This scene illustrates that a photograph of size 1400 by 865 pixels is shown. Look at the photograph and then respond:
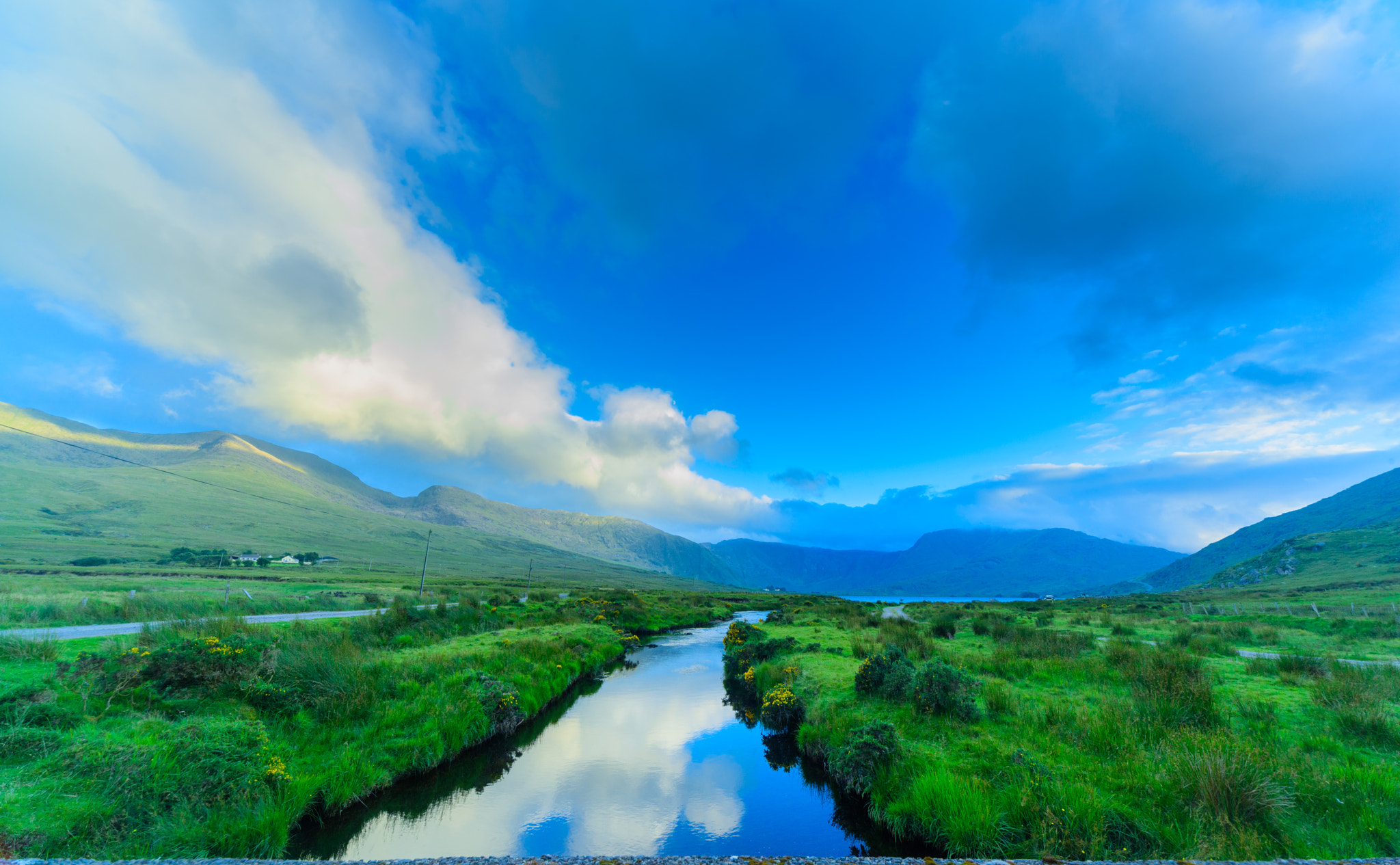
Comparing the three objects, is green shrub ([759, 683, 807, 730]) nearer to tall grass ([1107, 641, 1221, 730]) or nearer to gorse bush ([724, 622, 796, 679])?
gorse bush ([724, 622, 796, 679])

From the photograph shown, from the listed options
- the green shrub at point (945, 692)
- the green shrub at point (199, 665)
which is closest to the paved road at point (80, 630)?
the green shrub at point (199, 665)

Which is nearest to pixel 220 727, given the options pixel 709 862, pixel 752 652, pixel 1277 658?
pixel 709 862

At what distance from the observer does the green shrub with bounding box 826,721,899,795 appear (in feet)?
41.4

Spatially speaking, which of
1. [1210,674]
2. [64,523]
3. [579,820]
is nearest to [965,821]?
[579,820]

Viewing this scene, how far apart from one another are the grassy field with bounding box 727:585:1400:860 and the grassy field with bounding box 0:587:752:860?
1194cm

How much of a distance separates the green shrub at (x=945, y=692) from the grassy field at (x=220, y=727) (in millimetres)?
14128

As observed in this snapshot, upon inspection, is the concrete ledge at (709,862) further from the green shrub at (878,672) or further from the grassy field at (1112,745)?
the green shrub at (878,672)

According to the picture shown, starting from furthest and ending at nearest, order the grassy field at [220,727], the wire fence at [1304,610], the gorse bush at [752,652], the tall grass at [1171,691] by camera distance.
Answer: the wire fence at [1304,610], the gorse bush at [752,652], the tall grass at [1171,691], the grassy field at [220,727]

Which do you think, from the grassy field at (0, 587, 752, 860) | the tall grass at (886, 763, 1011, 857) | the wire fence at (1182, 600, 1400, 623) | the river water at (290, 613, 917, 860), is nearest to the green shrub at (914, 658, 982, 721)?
the tall grass at (886, 763, 1011, 857)

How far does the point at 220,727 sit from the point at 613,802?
921cm

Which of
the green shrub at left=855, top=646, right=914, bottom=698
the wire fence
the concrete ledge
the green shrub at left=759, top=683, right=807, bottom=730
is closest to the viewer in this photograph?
the concrete ledge

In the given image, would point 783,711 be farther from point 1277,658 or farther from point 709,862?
point 1277,658

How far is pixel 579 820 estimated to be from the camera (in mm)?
12141

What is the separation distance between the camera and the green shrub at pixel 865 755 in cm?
1262
